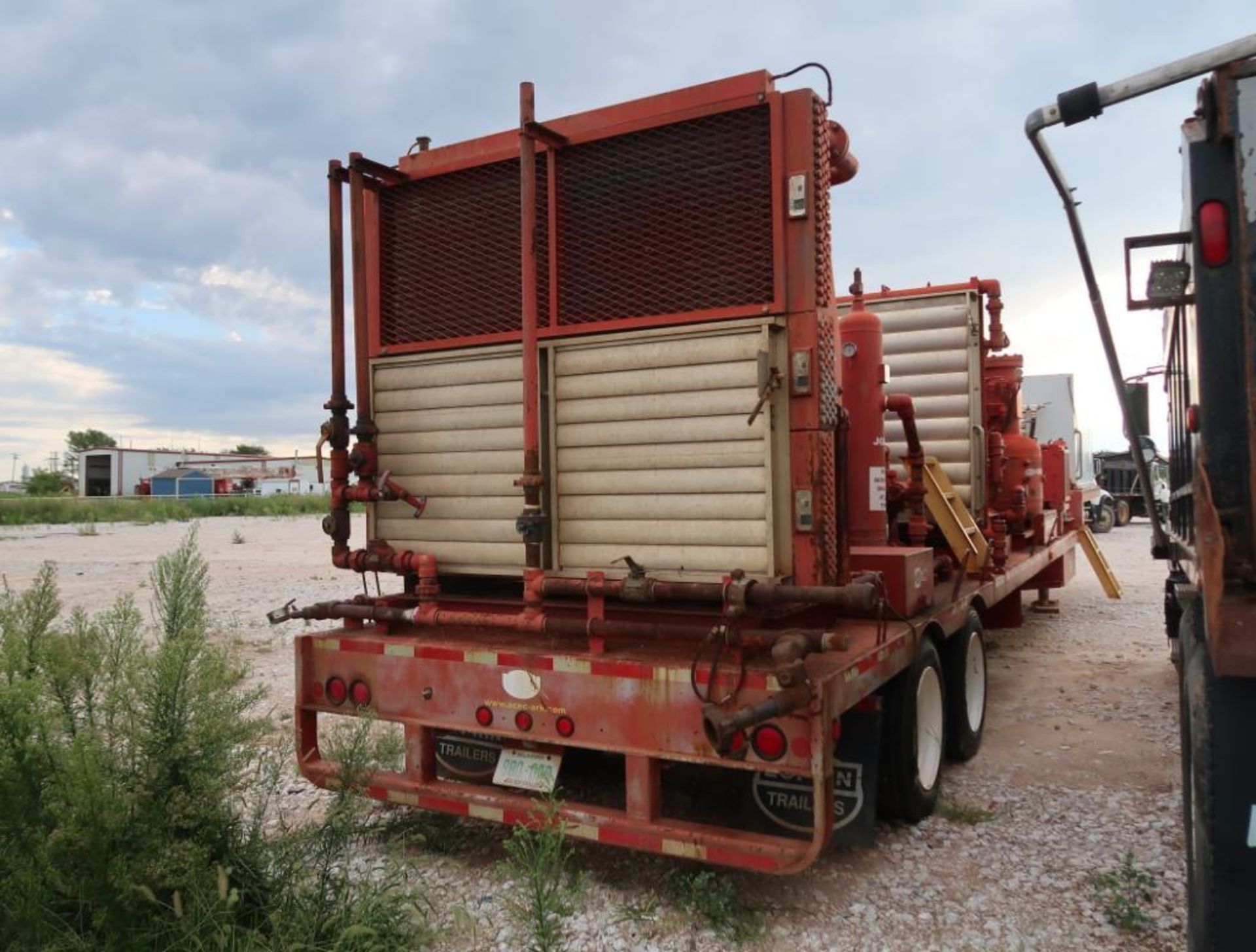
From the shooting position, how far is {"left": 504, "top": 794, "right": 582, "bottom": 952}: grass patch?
2.83 m

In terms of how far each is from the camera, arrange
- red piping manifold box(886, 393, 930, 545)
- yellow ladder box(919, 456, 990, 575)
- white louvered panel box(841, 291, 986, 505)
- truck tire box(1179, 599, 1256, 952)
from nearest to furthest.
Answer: truck tire box(1179, 599, 1256, 952) < red piping manifold box(886, 393, 930, 545) < yellow ladder box(919, 456, 990, 575) < white louvered panel box(841, 291, 986, 505)

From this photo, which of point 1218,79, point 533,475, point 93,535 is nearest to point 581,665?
point 533,475

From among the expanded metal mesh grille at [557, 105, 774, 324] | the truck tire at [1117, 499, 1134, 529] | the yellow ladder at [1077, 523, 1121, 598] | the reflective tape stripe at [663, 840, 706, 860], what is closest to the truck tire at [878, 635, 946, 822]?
the reflective tape stripe at [663, 840, 706, 860]

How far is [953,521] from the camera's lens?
5965 millimetres

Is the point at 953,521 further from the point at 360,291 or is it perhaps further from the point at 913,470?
A: the point at 360,291

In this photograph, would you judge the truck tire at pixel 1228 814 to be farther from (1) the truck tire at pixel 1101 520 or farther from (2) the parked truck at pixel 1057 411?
(1) the truck tire at pixel 1101 520

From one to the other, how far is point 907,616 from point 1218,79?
110 inches

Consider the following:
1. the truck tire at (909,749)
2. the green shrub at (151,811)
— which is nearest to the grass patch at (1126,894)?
the truck tire at (909,749)

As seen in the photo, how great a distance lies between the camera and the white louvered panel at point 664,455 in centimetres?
374

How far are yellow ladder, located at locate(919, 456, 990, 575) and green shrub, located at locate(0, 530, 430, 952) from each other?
3.98 m

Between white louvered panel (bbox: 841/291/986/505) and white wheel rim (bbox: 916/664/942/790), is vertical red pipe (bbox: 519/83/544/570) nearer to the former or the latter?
white wheel rim (bbox: 916/664/942/790)

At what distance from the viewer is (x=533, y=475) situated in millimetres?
3965

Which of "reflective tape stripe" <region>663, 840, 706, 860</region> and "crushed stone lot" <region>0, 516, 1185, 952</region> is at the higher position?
→ "reflective tape stripe" <region>663, 840, 706, 860</region>

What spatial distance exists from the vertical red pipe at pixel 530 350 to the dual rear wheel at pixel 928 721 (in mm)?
1890
